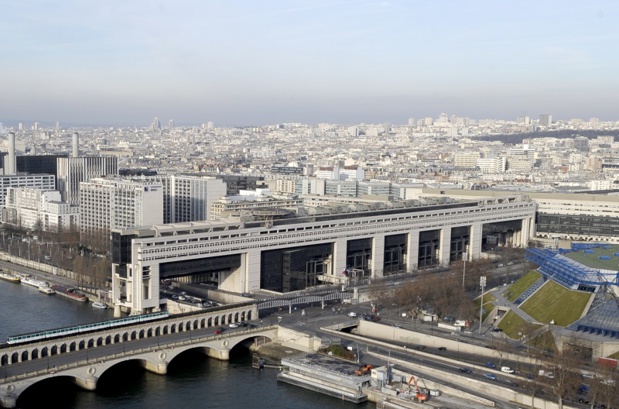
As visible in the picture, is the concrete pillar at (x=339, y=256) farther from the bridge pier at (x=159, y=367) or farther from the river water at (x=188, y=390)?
the bridge pier at (x=159, y=367)

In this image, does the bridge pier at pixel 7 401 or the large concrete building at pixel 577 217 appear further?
the large concrete building at pixel 577 217

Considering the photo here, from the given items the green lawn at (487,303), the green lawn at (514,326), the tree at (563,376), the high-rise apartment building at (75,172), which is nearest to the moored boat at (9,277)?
the green lawn at (487,303)

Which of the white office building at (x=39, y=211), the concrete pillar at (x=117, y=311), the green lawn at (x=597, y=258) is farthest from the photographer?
the white office building at (x=39, y=211)

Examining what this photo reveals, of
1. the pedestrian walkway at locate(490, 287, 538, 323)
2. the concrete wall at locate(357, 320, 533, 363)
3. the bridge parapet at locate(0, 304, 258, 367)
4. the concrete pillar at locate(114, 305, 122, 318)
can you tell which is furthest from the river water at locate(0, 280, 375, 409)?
the pedestrian walkway at locate(490, 287, 538, 323)

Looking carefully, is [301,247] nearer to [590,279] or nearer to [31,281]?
[590,279]

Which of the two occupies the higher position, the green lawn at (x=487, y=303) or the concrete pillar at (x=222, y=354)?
the green lawn at (x=487, y=303)
